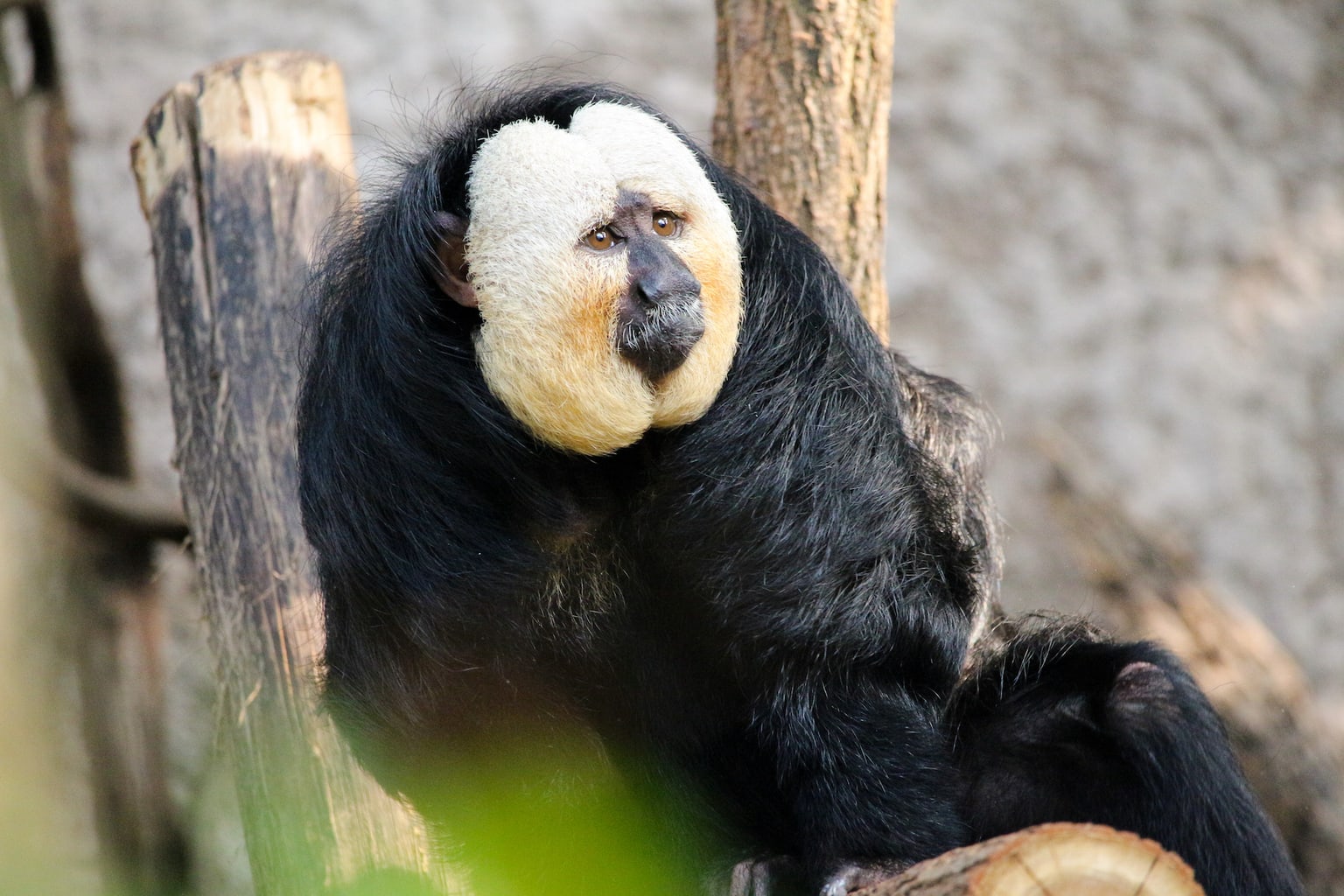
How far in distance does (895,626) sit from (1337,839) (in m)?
2.97

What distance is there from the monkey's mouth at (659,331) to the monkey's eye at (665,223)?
0.18 meters

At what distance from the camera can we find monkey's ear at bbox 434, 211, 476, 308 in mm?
2869

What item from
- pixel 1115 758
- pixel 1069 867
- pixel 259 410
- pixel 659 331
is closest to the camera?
pixel 1069 867

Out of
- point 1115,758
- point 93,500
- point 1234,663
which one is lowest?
point 1234,663

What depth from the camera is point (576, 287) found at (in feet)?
9.18

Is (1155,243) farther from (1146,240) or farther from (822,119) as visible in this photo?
(822,119)

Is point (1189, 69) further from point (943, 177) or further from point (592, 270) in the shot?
point (592, 270)

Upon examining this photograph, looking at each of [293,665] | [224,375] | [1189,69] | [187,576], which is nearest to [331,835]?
[293,665]

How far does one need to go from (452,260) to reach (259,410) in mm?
1337

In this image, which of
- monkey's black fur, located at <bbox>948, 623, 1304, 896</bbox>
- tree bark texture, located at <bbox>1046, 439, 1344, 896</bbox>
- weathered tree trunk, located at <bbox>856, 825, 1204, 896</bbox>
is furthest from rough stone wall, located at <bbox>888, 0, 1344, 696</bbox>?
weathered tree trunk, located at <bbox>856, 825, 1204, 896</bbox>

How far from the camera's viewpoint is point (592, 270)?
9.21 ft

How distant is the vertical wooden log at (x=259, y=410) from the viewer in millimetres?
3654

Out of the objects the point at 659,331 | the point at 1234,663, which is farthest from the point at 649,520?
the point at 1234,663

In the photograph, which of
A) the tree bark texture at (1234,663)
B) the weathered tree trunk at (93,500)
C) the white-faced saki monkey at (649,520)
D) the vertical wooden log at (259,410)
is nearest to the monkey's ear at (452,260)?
the white-faced saki monkey at (649,520)
